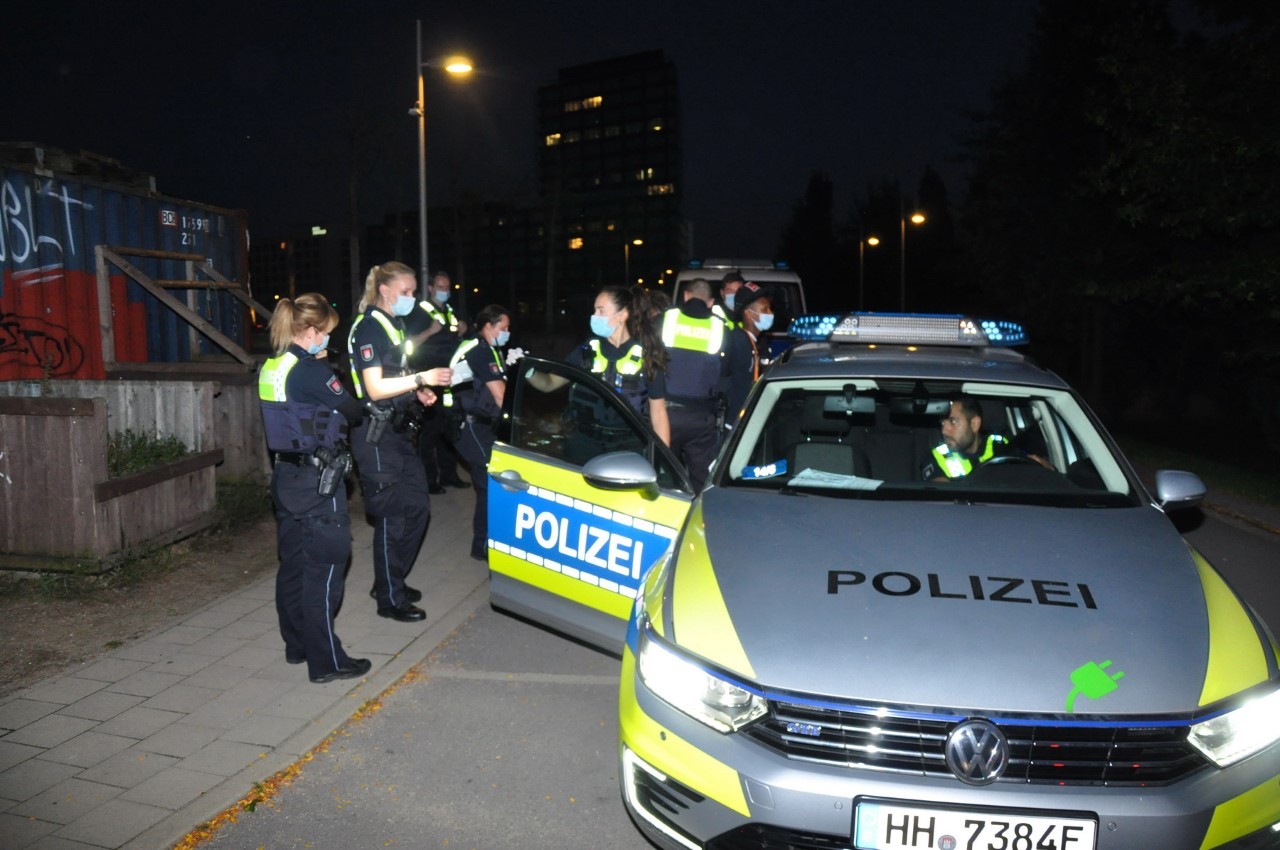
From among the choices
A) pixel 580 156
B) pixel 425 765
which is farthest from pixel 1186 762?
pixel 580 156

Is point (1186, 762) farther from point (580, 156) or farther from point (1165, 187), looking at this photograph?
point (580, 156)

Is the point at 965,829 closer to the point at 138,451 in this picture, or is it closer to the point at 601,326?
the point at 601,326

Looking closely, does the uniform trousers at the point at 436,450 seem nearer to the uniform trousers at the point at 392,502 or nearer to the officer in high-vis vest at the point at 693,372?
the officer in high-vis vest at the point at 693,372

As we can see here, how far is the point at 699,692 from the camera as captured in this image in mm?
2965

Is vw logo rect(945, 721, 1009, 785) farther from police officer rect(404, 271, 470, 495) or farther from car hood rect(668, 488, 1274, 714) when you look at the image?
police officer rect(404, 271, 470, 495)

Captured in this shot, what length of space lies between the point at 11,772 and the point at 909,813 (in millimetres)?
3662

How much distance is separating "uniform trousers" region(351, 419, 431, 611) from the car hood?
2.56 m

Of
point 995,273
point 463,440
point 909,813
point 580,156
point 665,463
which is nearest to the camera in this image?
point 909,813

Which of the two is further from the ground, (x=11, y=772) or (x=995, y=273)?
(x=995, y=273)

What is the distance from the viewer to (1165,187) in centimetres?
1612

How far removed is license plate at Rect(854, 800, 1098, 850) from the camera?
2.62 metres

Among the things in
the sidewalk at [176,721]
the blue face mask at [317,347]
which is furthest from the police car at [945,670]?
the sidewalk at [176,721]

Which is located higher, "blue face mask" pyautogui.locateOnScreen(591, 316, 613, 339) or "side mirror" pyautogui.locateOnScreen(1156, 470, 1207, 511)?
"blue face mask" pyautogui.locateOnScreen(591, 316, 613, 339)

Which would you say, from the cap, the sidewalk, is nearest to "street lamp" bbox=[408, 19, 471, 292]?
the cap
